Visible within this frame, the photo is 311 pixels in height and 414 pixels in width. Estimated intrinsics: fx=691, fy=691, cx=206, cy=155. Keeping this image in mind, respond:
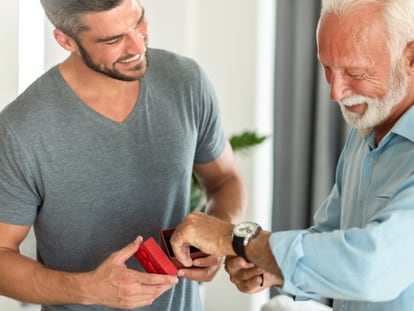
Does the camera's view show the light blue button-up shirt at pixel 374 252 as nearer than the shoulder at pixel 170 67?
Yes

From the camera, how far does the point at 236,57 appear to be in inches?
142

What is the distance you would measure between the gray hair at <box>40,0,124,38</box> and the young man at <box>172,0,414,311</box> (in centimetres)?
55

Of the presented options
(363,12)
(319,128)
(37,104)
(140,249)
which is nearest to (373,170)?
(363,12)

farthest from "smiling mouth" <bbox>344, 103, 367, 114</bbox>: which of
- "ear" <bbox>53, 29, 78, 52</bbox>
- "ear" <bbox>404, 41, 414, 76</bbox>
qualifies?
"ear" <bbox>53, 29, 78, 52</bbox>

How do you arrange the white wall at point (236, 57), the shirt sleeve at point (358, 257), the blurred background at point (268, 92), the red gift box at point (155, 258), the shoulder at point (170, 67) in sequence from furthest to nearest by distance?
the white wall at point (236, 57), the blurred background at point (268, 92), the shoulder at point (170, 67), the red gift box at point (155, 258), the shirt sleeve at point (358, 257)

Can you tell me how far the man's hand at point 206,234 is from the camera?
1.46 metres

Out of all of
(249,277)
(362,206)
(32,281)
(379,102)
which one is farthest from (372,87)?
(32,281)

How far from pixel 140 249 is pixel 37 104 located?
46 cm

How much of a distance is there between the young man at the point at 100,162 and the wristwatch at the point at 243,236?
288 mm

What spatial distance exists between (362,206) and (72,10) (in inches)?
33.3

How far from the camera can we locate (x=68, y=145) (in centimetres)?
177

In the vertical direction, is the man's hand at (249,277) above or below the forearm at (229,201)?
below

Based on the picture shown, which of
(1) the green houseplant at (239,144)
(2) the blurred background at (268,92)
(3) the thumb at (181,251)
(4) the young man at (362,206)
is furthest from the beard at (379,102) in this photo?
(2) the blurred background at (268,92)

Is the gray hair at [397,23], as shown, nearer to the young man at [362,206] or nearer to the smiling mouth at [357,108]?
the young man at [362,206]
